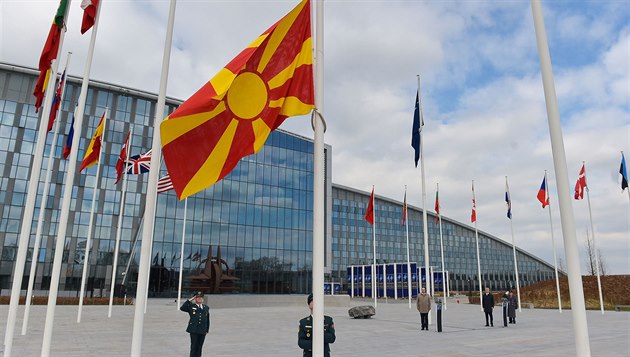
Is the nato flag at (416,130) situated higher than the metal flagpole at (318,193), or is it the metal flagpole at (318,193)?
the nato flag at (416,130)

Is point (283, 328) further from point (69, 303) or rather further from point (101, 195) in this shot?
point (101, 195)

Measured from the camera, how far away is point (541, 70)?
241 inches

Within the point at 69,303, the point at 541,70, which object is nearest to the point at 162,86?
the point at 541,70

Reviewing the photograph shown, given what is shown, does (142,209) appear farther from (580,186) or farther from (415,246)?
(415,246)

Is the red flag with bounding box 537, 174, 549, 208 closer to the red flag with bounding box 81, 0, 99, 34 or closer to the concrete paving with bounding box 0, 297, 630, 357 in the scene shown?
the concrete paving with bounding box 0, 297, 630, 357

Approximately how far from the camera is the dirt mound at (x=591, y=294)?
133 feet

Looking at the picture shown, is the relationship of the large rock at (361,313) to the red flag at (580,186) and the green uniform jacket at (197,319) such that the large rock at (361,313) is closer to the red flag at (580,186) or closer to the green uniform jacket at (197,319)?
the red flag at (580,186)

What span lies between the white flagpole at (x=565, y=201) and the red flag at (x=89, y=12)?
8894mm

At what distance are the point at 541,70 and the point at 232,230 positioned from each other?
5256 centimetres

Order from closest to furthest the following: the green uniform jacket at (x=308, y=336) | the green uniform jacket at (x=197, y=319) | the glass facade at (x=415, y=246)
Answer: the green uniform jacket at (x=308, y=336)
the green uniform jacket at (x=197, y=319)
the glass facade at (x=415, y=246)

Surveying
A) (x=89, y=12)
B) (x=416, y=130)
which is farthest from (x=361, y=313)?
(x=89, y=12)

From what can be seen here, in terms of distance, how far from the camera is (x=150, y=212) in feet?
22.3

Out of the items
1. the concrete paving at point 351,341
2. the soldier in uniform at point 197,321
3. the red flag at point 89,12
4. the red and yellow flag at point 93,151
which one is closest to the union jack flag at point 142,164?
the red and yellow flag at point 93,151

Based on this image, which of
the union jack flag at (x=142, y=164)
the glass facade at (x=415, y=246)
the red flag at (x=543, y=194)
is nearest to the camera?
the union jack flag at (x=142, y=164)
